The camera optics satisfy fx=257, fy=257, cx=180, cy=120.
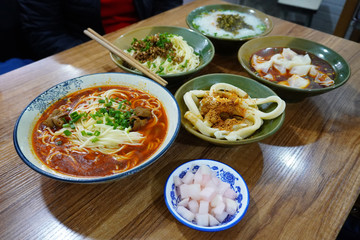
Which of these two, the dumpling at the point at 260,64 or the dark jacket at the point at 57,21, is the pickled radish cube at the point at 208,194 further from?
the dark jacket at the point at 57,21

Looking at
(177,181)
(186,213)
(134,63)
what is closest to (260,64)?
(134,63)

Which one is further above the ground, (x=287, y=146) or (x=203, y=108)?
(x=203, y=108)

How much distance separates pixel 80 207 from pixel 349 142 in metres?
1.51

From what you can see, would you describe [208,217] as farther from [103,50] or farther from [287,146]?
[103,50]

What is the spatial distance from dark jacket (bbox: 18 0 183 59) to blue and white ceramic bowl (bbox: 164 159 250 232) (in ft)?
7.81

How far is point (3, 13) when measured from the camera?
277 centimetres

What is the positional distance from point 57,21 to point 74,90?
1.93 m

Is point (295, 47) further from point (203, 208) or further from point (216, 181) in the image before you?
point (203, 208)

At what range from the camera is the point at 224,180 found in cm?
119

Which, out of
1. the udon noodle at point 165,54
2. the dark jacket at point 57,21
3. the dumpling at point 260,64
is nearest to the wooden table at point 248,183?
the dumpling at point 260,64

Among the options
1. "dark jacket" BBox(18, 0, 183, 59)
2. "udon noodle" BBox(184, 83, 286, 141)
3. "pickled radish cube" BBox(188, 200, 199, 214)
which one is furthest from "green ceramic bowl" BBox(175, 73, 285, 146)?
"dark jacket" BBox(18, 0, 183, 59)

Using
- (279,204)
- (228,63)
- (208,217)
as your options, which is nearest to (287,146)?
(279,204)

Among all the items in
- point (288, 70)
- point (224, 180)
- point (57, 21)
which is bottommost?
point (57, 21)

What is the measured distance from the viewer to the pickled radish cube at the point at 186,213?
1.03 metres
